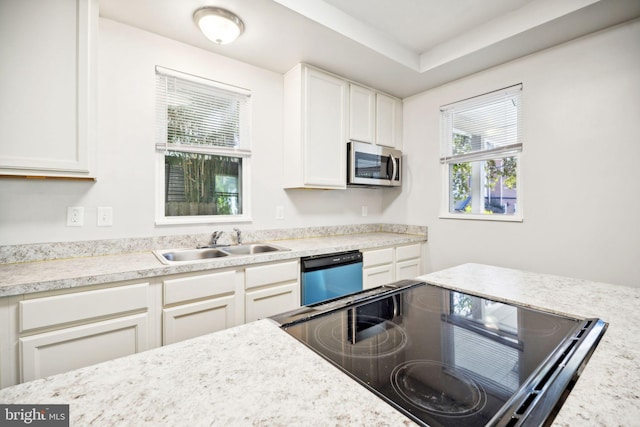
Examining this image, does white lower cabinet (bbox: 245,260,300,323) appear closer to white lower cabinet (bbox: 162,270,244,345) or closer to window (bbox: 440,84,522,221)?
white lower cabinet (bbox: 162,270,244,345)

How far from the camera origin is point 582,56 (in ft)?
7.37

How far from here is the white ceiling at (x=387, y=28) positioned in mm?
1954

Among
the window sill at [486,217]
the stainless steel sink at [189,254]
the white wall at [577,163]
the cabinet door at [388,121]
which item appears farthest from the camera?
the cabinet door at [388,121]

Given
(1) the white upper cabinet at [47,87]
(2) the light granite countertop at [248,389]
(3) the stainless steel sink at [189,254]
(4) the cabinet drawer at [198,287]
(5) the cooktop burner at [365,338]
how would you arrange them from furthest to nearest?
(3) the stainless steel sink at [189,254], (4) the cabinet drawer at [198,287], (1) the white upper cabinet at [47,87], (5) the cooktop burner at [365,338], (2) the light granite countertop at [248,389]

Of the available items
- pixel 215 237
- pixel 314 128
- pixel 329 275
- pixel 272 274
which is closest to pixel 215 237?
pixel 215 237

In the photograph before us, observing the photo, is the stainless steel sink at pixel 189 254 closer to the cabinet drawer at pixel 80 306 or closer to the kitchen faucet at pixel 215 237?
the kitchen faucet at pixel 215 237

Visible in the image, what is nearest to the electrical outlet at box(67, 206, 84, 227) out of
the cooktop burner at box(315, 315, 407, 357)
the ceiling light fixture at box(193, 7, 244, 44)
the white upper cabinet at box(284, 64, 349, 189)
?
the ceiling light fixture at box(193, 7, 244, 44)

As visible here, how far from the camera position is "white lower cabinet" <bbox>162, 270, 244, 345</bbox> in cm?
171

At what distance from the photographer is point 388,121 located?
3.38 m

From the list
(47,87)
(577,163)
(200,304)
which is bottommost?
(200,304)

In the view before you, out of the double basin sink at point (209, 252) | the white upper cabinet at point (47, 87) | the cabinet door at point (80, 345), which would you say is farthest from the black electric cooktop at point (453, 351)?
the white upper cabinet at point (47, 87)

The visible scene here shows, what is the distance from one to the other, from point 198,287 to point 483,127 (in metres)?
2.90

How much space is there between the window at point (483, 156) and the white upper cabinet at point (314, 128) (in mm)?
1168

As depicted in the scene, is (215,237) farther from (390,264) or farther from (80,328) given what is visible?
(390,264)
